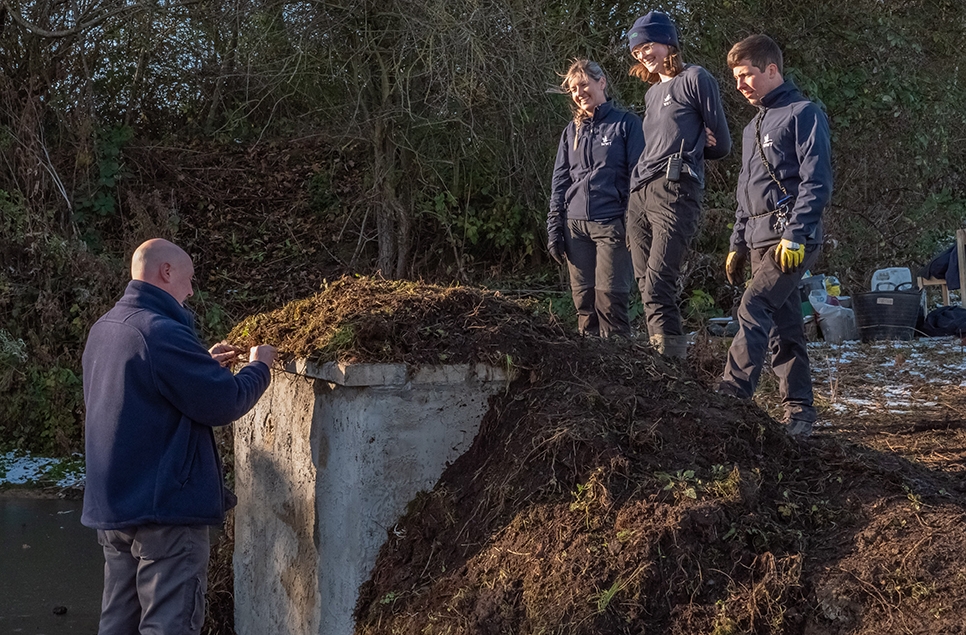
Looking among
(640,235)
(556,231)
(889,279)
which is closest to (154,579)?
(640,235)

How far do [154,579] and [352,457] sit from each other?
755 millimetres

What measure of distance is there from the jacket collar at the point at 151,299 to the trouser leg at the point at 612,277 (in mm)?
3003

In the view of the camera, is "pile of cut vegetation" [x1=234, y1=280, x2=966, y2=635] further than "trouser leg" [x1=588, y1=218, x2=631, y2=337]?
No

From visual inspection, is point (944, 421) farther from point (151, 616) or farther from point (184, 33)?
point (184, 33)

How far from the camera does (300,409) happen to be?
3.74 metres

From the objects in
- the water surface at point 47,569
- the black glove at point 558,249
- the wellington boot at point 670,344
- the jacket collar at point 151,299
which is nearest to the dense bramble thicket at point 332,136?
Answer: the water surface at point 47,569

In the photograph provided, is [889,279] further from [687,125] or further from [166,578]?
[166,578]

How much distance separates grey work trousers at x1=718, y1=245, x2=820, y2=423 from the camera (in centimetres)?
477

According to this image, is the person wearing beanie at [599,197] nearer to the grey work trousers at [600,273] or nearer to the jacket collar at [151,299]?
the grey work trousers at [600,273]

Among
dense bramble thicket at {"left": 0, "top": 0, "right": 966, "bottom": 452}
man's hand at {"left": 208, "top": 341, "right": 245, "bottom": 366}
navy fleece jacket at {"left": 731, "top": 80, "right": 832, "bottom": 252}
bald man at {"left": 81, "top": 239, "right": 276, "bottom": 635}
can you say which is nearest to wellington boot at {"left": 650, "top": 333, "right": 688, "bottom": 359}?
navy fleece jacket at {"left": 731, "top": 80, "right": 832, "bottom": 252}

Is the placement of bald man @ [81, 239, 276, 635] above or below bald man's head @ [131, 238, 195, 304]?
below

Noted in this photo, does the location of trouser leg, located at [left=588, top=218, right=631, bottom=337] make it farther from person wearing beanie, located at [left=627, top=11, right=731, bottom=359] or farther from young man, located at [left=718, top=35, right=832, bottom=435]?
young man, located at [left=718, top=35, right=832, bottom=435]

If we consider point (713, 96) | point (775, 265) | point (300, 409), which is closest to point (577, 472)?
point (300, 409)

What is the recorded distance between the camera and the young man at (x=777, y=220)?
187 inches
